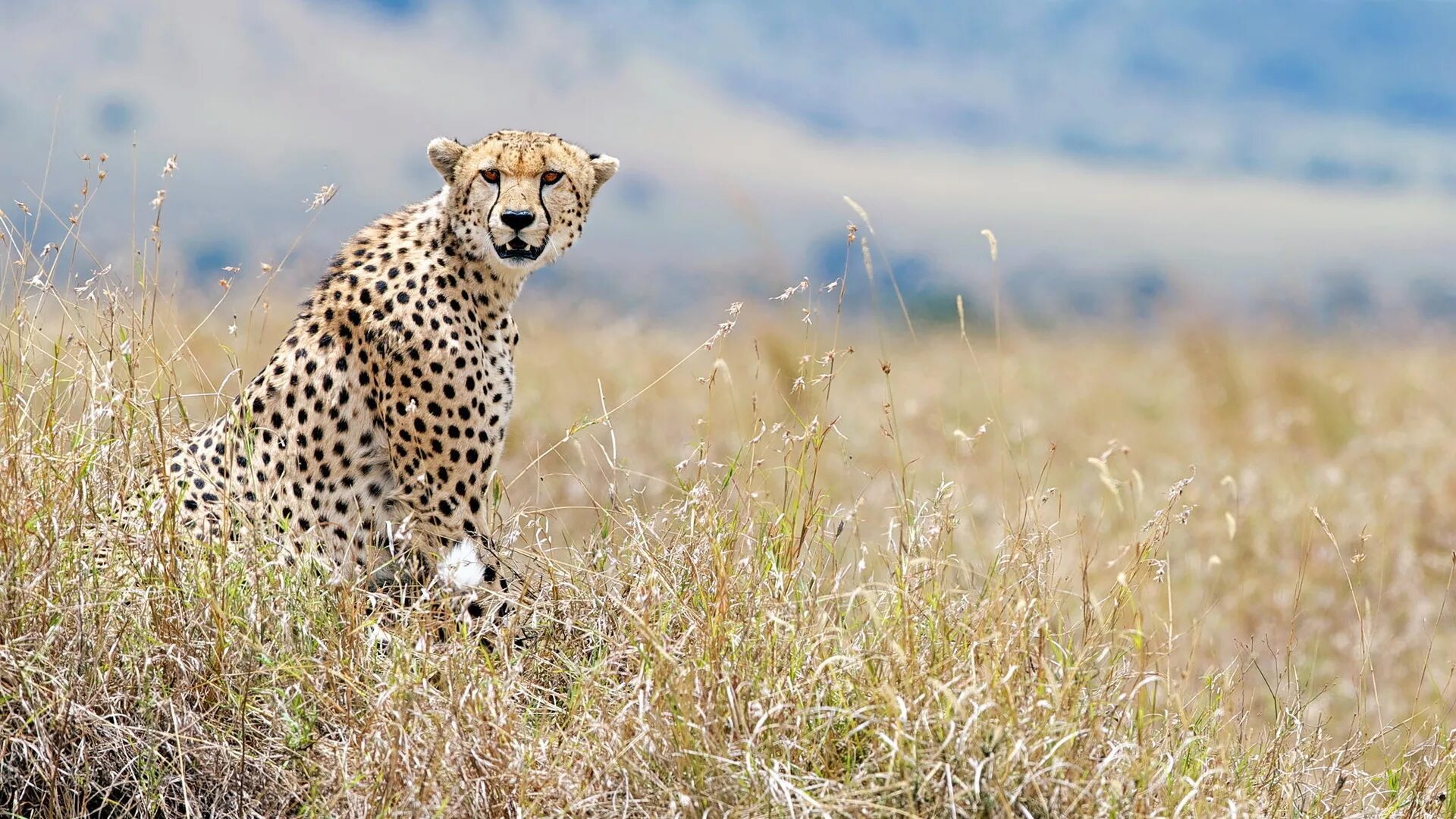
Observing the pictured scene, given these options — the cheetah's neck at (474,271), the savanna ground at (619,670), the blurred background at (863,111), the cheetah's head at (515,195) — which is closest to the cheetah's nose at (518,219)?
the cheetah's head at (515,195)

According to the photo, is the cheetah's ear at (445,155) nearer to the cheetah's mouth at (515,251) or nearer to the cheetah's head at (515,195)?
the cheetah's head at (515,195)

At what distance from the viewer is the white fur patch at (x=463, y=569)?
8.57ft

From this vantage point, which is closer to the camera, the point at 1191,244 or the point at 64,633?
the point at 64,633

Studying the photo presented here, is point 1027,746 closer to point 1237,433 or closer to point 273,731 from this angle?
point 273,731

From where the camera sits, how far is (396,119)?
15288 cm

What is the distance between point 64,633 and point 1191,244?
336ft

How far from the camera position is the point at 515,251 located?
3057mm

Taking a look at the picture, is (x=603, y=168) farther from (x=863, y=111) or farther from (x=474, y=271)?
(x=863, y=111)

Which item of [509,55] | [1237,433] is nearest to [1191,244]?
[509,55]

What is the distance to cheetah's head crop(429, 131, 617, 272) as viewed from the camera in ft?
9.96

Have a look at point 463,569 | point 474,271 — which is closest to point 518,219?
point 474,271

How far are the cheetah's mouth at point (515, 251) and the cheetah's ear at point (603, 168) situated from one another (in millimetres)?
240

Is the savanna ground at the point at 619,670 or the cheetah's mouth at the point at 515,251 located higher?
the cheetah's mouth at the point at 515,251

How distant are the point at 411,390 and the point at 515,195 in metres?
0.44
